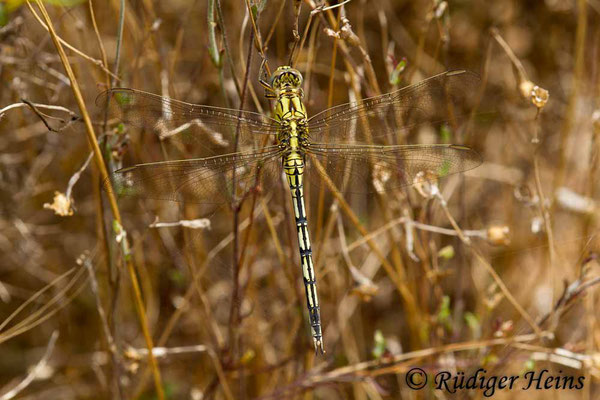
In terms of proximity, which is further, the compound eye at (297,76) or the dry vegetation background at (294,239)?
the dry vegetation background at (294,239)

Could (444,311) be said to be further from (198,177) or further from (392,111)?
(198,177)

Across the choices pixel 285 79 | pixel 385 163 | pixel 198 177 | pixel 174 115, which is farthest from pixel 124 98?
pixel 385 163

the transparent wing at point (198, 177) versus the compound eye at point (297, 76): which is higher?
the compound eye at point (297, 76)

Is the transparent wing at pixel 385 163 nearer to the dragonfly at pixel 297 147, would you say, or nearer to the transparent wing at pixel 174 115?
the dragonfly at pixel 297 147

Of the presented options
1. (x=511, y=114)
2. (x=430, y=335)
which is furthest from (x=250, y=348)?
(x=511, y=114)

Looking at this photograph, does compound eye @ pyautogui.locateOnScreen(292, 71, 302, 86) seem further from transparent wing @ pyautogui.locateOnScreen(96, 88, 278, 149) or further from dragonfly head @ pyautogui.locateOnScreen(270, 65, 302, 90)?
transparent wing @ pyautogui.locateOnScreen(96, 88, 278, 149)

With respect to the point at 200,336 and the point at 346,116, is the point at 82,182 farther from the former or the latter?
the point at 346,116

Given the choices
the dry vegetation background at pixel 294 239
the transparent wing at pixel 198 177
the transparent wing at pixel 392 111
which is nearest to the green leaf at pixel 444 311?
the dry vegetation background at pixel 294 239
